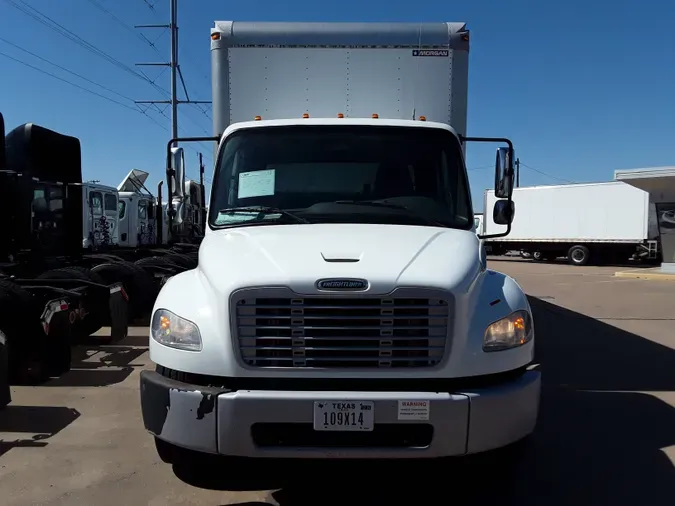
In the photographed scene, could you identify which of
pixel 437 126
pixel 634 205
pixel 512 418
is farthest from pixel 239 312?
pixel 634 205

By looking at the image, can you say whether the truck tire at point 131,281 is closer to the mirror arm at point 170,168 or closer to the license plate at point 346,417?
the mirror arm at point 170,168

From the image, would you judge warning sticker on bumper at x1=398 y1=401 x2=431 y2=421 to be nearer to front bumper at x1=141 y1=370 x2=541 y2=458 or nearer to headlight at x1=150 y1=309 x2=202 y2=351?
front bumper at x1=141 y1=370 x2=541 y2=458

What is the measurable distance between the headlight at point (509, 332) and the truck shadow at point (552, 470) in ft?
1.97

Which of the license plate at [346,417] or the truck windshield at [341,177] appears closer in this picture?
the license plate at [346,417]

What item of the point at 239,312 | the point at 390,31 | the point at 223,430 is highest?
the point at 390,31

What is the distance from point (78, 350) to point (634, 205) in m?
24.1

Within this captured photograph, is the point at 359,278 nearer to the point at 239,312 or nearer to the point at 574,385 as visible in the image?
the point at 239,312

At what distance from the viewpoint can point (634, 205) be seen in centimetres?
2481

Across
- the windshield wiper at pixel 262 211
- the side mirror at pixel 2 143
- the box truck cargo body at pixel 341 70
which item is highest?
the box truck cargo body at pixel 341 70

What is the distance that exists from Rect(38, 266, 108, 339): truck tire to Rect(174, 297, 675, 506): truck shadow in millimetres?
3537

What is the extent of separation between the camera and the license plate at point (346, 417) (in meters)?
2.85

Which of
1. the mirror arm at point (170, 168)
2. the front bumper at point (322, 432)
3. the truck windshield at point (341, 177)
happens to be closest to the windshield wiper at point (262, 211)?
the truck windshield at point (341, 177)

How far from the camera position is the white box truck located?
81.8 ft

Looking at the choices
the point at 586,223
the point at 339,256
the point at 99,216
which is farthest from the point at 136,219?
the point at 586,223
